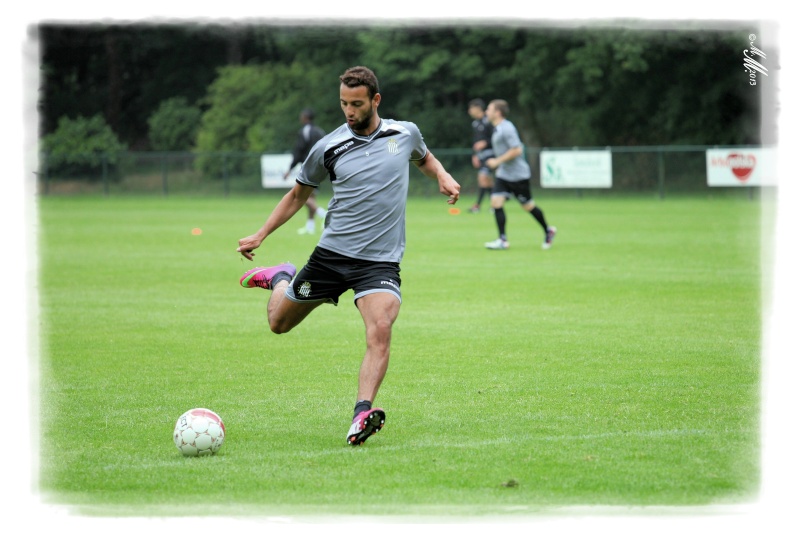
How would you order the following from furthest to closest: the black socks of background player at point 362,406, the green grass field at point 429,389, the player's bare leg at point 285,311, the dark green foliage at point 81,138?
1. the dark green foliage at point 81,138
2. the player's bare leg at point 285,311
3. the black socks of background player at point 362,406
4. the green grass field at point 429,389

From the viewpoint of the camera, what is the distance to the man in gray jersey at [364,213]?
6844mm

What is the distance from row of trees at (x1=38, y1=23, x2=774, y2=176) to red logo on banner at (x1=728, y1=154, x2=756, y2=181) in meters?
0.77

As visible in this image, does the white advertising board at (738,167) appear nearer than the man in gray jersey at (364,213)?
No

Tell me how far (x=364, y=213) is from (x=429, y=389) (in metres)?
1.71

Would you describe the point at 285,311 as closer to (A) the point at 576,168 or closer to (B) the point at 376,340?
(B) the point at 376,340

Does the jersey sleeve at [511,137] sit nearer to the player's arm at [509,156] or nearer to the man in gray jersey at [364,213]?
the player's arm at [509,156]

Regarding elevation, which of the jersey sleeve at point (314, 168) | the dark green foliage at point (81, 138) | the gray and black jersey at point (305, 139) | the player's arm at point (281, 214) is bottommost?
the player's arm at point (281, 214)

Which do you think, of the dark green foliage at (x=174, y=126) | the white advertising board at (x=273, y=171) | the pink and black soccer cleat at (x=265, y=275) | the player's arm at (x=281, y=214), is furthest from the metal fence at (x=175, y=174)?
the player's arm at (x=281, y=214)

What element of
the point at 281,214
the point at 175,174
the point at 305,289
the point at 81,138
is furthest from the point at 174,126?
the point at 305,289

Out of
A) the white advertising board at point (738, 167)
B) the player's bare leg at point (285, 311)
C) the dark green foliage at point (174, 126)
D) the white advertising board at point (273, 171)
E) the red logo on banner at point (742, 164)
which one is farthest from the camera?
the dark green foliage at point (174, 126)

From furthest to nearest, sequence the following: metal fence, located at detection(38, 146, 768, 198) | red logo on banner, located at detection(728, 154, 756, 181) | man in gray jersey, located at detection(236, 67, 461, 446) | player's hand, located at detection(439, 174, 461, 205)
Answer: metal fence, located at detection(38, 146, 768, 198), red logo on banner, located at detection(728, 154, 756, 181), player's hand, located at detection(439, 174, 461, 205), man in gray jersey, located at detection(236, 67, 461, 446)

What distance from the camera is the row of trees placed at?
4244 centimetres

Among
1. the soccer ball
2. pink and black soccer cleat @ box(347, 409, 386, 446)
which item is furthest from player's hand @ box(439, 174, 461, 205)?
the soccer ball

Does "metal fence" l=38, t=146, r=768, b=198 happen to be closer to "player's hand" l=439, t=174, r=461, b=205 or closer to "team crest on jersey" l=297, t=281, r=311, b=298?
"player's hand" l=439, t=174, r=461, b=205
